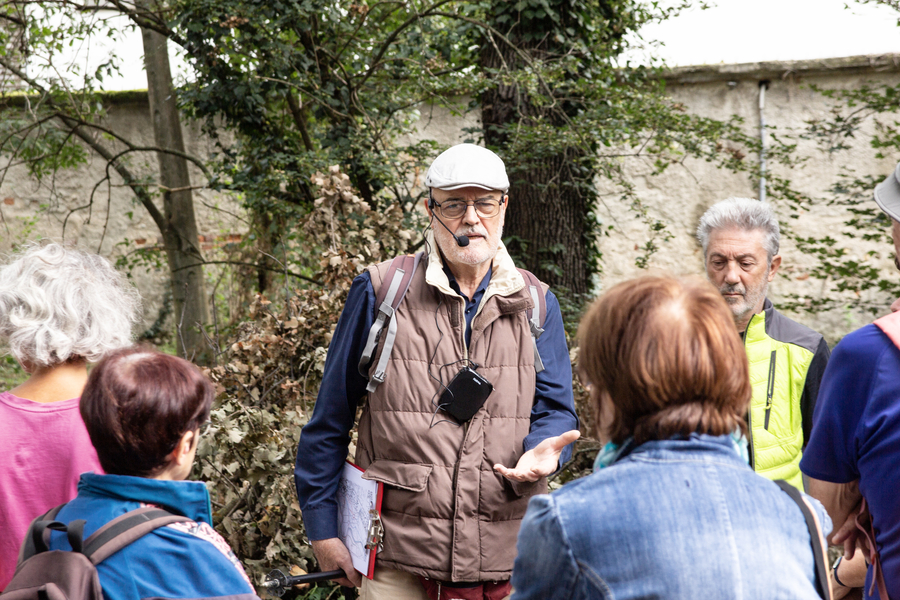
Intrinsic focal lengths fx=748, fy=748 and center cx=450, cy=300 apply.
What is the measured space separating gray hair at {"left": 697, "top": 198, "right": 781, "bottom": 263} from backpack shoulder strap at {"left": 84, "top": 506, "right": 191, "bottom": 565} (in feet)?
6.42

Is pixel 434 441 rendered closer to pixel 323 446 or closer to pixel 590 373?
pixel 323 446

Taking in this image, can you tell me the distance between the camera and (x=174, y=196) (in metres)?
6.75

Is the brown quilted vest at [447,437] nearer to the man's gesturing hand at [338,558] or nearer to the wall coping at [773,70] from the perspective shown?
the man's gesturing hand at [338,558]

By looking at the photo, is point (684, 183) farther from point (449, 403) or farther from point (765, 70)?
point (449, 403)

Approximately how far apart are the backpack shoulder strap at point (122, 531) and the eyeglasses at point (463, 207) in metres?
1.28

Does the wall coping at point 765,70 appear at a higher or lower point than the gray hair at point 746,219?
higher

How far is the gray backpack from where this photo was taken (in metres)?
1.29

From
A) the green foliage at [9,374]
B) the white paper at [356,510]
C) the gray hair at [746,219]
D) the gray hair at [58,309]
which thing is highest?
the gray hair at [746,219]

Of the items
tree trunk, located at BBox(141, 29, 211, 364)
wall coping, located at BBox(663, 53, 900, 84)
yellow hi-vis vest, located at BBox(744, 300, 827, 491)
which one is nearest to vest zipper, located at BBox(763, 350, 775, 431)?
yellow hi-vis vest, located at BBox(744, 300, 827, 491)

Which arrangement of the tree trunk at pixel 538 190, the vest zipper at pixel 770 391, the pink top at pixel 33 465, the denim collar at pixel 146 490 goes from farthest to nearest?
the tree trunk at pixel 538 190, the vest zipper at pixel 770 391, the pink top at pixel 33 465, the denim collar at pixel 146 490

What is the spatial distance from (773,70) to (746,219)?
5568 millimetres

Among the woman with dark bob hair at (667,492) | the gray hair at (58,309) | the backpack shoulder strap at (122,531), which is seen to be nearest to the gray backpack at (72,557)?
the backpack shoulder strap at (122,531)

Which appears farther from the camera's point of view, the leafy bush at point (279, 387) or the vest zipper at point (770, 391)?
the leafy bush at point (279, 387)

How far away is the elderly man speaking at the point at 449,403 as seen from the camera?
6.79 ft
